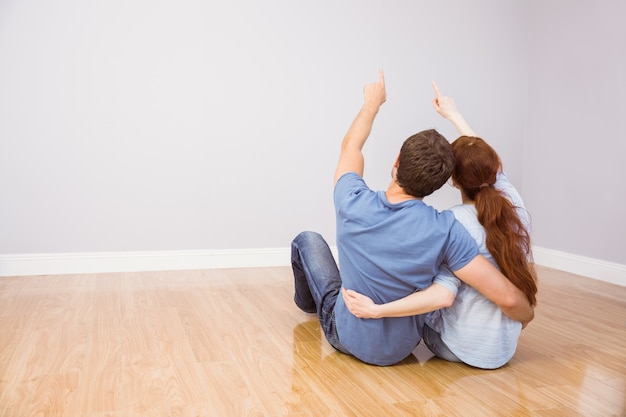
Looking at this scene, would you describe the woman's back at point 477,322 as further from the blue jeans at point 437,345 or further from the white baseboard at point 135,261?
the white baseboard at point 135,261

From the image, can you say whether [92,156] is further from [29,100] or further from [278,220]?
[278,220]

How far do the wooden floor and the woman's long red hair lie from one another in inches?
15.4

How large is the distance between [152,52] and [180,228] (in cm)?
109

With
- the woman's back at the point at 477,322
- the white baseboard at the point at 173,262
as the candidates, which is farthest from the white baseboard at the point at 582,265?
the woman's back at the point at 477,322

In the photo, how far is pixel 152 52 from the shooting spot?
3824mm

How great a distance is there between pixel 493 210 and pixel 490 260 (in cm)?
17

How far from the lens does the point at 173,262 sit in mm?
3934

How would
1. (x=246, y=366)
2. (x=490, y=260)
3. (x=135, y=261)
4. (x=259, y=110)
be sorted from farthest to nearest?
(x=259, y=110) → (x=135, y=261) → (x=246, y=366) → (x=490, y=260)

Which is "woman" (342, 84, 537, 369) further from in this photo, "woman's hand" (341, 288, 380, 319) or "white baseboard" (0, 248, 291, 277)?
"white baseboard" (0, 248, 291, 277)

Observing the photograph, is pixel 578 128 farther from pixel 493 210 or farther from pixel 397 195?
pixel 397 195

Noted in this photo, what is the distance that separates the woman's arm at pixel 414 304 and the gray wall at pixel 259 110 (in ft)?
7.24

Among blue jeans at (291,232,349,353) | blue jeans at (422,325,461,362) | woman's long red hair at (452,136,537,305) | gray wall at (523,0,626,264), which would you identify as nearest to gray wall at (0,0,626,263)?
gray wall at (523,0,626,264)

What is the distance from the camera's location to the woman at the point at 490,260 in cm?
198

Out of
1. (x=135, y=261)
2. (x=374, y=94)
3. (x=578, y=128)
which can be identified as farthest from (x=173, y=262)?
(x=578, y=128)
